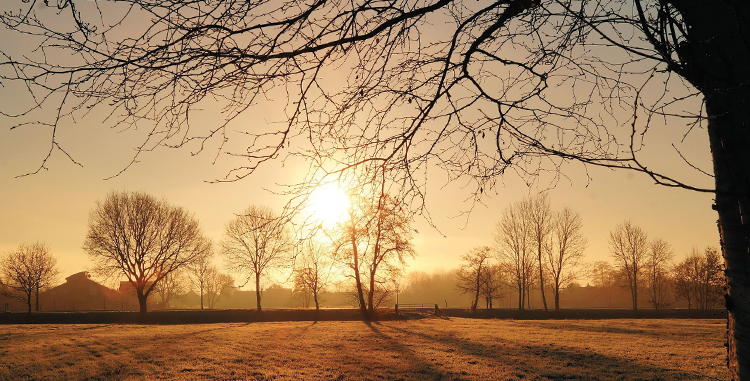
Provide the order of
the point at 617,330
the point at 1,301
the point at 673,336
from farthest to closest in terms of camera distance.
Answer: the point at 1,301 < the point at 617,330 < the point at 673,336

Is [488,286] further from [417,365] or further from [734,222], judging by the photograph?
[734,222]

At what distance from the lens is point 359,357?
13633mm

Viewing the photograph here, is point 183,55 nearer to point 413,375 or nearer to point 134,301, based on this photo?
point 413,375

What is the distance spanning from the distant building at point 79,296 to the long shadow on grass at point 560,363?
67.1 metres

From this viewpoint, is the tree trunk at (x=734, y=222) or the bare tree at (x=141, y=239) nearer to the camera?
the tree trunk at (x=734, y=222)

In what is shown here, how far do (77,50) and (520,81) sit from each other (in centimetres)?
339

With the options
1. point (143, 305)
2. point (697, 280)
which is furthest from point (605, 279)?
point (143, 305)

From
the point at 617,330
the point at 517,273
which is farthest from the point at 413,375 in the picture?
the point at 517,273

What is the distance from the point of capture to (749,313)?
114 inches

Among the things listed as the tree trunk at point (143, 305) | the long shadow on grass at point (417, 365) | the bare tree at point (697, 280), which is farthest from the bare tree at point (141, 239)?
the bare tree at point (697, 280)

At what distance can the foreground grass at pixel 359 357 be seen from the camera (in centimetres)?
1092

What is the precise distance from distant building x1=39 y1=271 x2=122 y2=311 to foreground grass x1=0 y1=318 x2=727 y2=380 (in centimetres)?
5736

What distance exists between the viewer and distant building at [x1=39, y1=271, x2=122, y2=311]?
64.9 metres

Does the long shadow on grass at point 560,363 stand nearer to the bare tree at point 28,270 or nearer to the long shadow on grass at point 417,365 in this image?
the long shadow on grass at point 417,365
